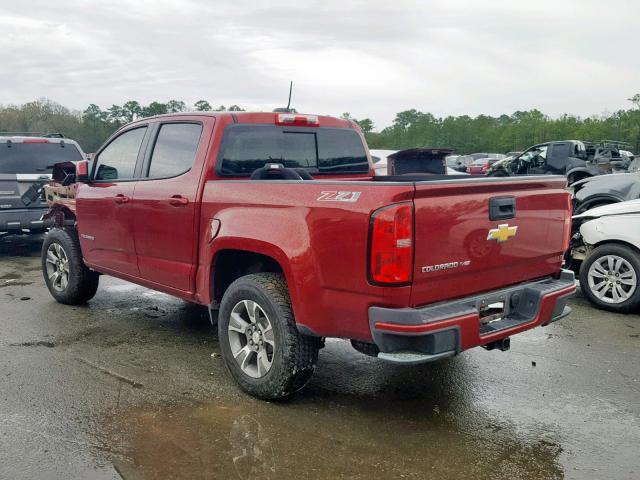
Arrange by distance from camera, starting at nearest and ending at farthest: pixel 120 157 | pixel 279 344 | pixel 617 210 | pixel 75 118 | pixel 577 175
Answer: pixel 279 344, pixel 120 157, pixel 617 210, pixel 577 175, pixel 75 118

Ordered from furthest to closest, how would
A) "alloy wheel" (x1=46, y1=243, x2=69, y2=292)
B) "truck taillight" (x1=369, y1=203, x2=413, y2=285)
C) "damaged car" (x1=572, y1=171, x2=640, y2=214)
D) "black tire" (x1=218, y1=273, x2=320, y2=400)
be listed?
1. "damaged car" (x1=572, y1=171, x2=640, y2=214)
2. "alloy wheel" (x1=46, y1=243, x2=69, y2=292)
3. "black tire" (x1=218, y1=273, x2=320, y2=400)
4. "truck taillight" (x1=369, y1=203, x2=413, y2=285)

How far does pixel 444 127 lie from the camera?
259ft

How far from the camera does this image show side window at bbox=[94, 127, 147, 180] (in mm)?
5131

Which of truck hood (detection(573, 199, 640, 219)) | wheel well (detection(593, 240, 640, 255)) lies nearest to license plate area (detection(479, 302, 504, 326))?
wheel well (detection(593, 240, 640, 255))

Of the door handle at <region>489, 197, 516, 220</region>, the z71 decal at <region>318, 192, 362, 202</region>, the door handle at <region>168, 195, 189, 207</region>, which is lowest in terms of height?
the door handle at <region>168, 195, 189, 207</region>

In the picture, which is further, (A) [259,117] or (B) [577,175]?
(B) [577,175]

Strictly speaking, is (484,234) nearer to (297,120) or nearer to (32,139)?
(297,120)

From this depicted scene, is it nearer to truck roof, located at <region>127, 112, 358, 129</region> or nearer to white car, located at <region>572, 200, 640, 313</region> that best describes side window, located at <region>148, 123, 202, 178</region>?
truck roof, located at <region>127, 112, 358, 129</region>

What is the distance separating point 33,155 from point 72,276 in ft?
13.1

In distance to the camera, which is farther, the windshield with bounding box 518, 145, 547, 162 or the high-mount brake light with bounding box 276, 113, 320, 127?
the windshield with bounding box 518, 145, 547, 162

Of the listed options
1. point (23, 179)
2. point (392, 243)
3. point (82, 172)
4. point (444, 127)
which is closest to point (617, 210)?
point (392, 243)

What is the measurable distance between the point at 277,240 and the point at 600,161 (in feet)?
49.2

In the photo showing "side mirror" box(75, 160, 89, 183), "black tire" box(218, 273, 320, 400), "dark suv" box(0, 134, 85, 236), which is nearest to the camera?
"black tire" box(218, 273, 320, 400)

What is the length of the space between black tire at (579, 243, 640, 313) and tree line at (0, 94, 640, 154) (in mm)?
10005
